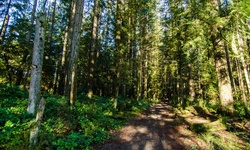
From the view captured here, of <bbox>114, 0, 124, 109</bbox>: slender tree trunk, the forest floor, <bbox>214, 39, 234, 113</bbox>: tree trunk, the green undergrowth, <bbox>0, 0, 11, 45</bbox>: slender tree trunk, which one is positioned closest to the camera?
the green undergrowth

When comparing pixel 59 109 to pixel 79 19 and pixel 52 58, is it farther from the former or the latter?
pixel 52 58

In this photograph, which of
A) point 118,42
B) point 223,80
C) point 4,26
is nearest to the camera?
point 223,80

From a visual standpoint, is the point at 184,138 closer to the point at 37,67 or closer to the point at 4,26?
the point at 37,67

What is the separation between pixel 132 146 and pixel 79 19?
7.05 m

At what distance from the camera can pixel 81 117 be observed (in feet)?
21.7

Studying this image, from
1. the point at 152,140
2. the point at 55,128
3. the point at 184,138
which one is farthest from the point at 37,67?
the point at 184,138

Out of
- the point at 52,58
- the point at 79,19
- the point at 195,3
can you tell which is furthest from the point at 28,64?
the point at 195,3

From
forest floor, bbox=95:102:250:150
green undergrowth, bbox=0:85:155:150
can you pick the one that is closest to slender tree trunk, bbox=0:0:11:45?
green undergrowth, bbox=0:85:155:150

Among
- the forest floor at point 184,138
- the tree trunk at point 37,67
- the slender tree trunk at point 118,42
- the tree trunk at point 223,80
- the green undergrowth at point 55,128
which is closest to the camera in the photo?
the green undergrowth at point 55,128

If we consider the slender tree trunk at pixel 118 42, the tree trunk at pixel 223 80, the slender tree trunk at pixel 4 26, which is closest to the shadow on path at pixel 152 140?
the tree trunk at pixel 223 80

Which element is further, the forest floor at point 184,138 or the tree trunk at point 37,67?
the tree trunk at point 37,67

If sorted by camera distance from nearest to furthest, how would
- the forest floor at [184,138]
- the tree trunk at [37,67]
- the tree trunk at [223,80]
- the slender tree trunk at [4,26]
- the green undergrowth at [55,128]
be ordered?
the green undergrowth at [55,128], the forest floor at [184,138], the tree trunk at [37,67], the tree trunk at [223,80], the slender tree trunk at [4,26]

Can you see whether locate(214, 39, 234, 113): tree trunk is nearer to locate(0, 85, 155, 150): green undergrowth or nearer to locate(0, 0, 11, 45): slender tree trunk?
locate(0, 85, 155, 150): green undergrowth

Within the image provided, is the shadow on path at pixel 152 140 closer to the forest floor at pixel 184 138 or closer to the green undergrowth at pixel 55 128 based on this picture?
the forest floor at pixel 184 138
